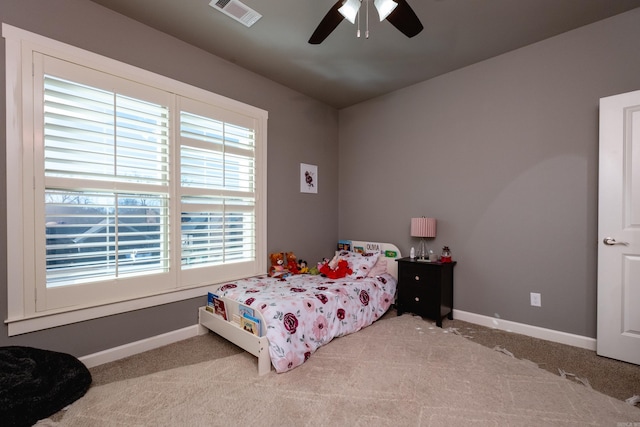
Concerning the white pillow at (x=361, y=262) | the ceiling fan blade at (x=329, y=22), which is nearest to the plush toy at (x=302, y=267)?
the white pillow at (x=361, y=262)

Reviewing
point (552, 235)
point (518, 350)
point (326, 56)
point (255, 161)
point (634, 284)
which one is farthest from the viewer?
point (255, 161)

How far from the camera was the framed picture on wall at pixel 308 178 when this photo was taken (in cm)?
400

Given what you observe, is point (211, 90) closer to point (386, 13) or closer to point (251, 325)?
point (386, 13)

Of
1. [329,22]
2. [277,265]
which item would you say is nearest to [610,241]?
[329,22]

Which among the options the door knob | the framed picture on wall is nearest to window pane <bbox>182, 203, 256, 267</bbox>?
the framed picture on wall

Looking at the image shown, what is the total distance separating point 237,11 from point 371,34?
1173mm

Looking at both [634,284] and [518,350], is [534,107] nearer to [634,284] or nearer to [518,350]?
[634,284]

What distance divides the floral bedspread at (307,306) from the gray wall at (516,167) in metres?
1.00

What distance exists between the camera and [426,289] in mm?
3150

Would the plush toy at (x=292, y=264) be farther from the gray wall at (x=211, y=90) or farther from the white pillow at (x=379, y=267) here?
the white pillow at (x=379, y=267)

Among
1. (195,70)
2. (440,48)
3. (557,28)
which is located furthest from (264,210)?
(557,28)

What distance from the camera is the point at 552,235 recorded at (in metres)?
2.77

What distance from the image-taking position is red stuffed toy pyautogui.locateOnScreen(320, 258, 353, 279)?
3.42m

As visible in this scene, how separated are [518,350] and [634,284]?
39.2 inches
